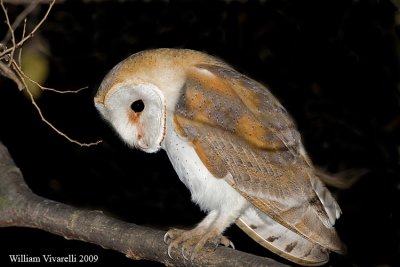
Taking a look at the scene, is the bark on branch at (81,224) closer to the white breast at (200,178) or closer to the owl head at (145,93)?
the white breast at (200,178)

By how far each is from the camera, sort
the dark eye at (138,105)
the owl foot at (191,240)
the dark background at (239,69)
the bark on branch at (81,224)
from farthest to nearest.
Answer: the dark background at (239,69), the dark eye at (138,105), the owl foot at (191,240), the bark on branch at (81,224)

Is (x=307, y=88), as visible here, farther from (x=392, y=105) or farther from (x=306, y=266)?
(x=306, y=266)

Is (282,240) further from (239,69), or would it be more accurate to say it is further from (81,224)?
(239,69)

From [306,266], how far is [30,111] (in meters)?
2.52

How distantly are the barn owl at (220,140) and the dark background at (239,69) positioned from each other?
→ 3.67 feet

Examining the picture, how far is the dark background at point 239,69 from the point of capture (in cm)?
340

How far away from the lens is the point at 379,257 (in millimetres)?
3260

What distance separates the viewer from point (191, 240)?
2.17 meters

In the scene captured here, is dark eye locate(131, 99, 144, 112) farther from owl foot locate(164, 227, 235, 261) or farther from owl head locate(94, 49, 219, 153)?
owl foot locate(164, 227, 235, 261)

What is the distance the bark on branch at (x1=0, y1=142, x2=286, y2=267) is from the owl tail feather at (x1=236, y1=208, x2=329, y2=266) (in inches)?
17.0

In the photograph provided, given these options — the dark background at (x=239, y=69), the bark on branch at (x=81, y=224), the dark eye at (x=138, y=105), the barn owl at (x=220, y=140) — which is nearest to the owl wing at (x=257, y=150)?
the barn owl at (x=220, y=140)

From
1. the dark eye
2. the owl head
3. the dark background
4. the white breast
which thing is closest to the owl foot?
the white breast

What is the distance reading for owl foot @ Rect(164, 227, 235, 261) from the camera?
2.01m

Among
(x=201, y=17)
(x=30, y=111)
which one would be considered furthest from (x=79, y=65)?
(x=201, y=17)
